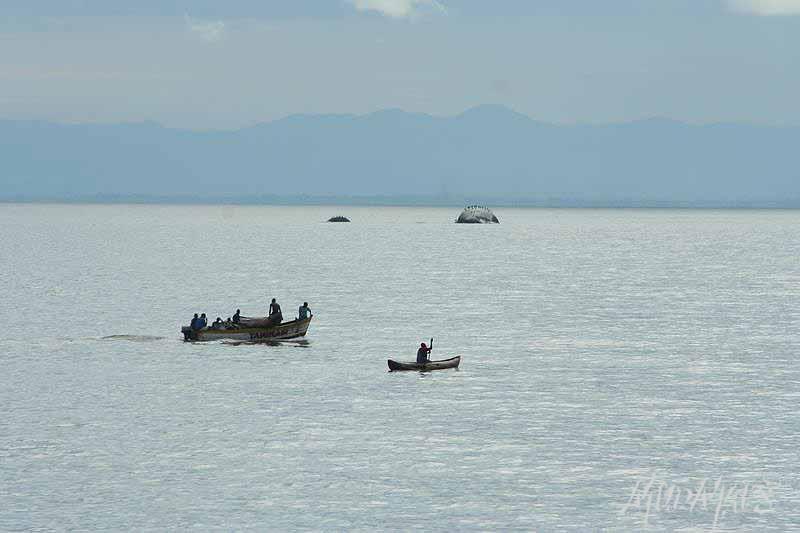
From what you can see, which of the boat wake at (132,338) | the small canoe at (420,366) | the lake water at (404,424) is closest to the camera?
the lake water at (404,424)

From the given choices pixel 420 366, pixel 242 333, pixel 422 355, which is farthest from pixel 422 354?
pixel 242 333

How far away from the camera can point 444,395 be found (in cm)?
6619

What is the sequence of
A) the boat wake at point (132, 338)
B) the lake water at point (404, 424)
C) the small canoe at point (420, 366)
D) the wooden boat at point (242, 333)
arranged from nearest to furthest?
1. the lake water at point (404, 424)
2. the small canoe at point (420, 366)
3. the wooden boat at point (242, 333)
4. the boat wake at point (132, 338)

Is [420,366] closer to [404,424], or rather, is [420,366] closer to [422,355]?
[422,355]

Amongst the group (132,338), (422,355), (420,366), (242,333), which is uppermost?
(422,355)

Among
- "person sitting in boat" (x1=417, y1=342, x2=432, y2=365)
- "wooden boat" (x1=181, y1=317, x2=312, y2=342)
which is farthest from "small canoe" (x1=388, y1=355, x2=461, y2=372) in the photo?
"wooden boat" (x1=181, y1=317, x2=312, y2=342)

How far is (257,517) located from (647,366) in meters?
41.0

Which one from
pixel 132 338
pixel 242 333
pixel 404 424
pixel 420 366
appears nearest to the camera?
pixel 404 424

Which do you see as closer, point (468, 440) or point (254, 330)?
point (468, 440)

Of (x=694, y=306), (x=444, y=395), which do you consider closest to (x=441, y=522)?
(x=444, y=395)

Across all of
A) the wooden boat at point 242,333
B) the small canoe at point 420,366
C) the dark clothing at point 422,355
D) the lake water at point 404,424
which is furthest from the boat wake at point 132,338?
the dark clothing at point 422,355

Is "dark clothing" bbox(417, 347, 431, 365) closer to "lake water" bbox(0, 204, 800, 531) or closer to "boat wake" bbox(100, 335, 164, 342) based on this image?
"lake water" bbox(0, 204, 800, 531)

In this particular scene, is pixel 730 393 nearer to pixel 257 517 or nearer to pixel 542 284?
pixel 257 517

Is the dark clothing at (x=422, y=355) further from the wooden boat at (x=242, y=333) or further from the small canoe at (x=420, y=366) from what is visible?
the wooden boat at (x=242, y=333)
